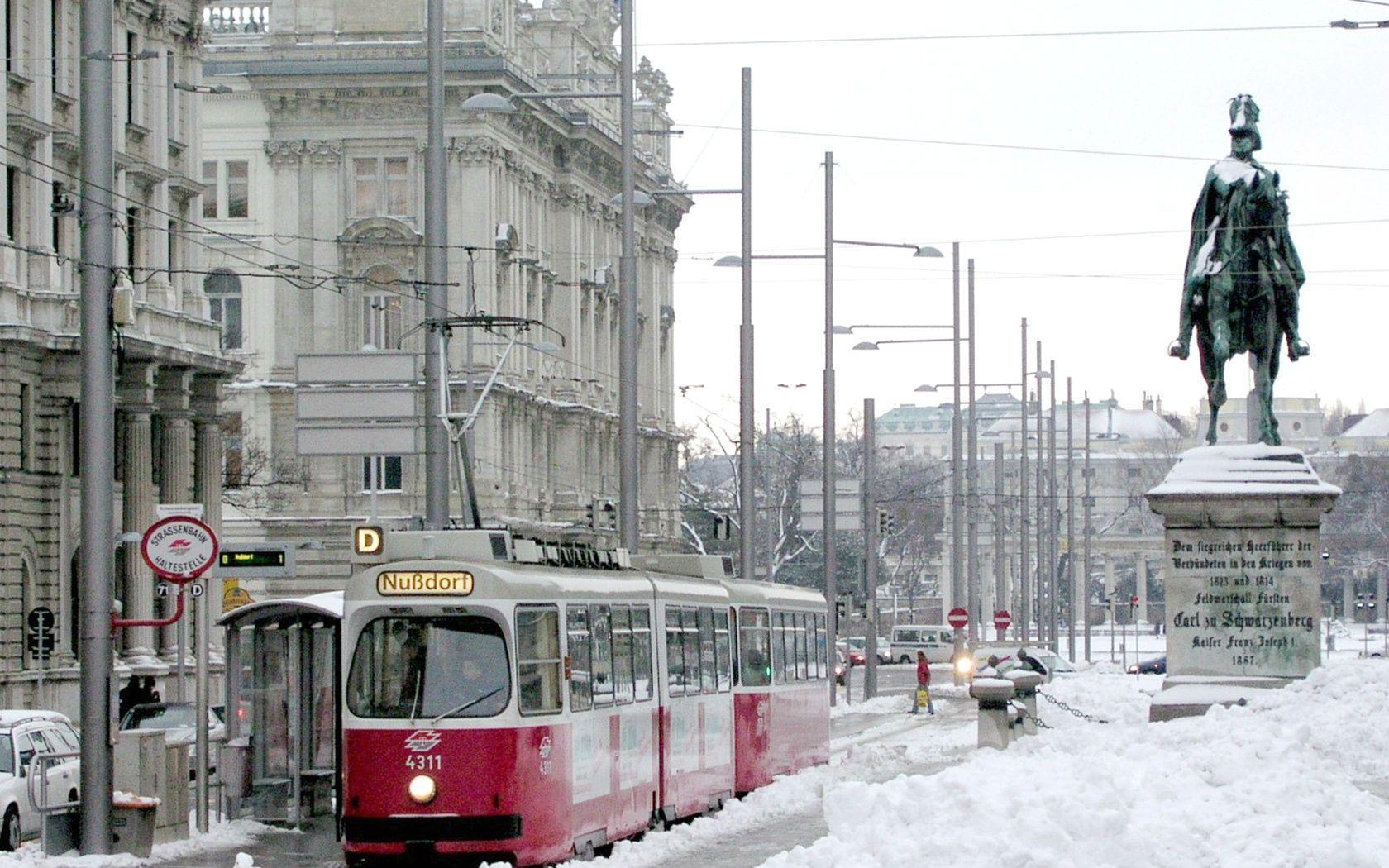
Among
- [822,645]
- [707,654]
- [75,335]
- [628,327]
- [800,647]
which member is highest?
[75,335]

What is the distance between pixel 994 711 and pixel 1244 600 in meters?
3.19

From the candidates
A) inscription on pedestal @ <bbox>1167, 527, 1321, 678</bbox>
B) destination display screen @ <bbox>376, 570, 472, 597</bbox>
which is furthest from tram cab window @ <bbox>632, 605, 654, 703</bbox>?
inscription on pedestal @ <bbox>1167, 527, 1321, 678</bbox>

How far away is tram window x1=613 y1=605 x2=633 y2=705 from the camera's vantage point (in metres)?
22.4

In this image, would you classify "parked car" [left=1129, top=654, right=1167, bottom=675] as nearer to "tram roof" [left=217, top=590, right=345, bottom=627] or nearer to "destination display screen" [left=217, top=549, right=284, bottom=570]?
"destination display screen" [left=217, top=549, right=284, bottom=570]

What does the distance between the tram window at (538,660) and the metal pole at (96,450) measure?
3784 mm

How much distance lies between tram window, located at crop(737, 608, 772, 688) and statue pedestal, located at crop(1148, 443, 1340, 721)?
15.2 ft

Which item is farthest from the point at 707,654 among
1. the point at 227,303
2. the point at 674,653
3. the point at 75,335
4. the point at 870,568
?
the point at 227,303

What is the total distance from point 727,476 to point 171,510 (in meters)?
130

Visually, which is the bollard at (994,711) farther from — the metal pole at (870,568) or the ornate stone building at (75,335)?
the metal pole at (870,568)

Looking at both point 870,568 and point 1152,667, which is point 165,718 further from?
point 1152,667

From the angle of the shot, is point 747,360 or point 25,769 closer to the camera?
point 25,769

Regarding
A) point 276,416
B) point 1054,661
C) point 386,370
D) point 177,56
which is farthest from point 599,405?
point 386,370

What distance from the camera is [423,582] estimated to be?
19.9 m

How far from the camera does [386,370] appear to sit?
3159 centimetres
